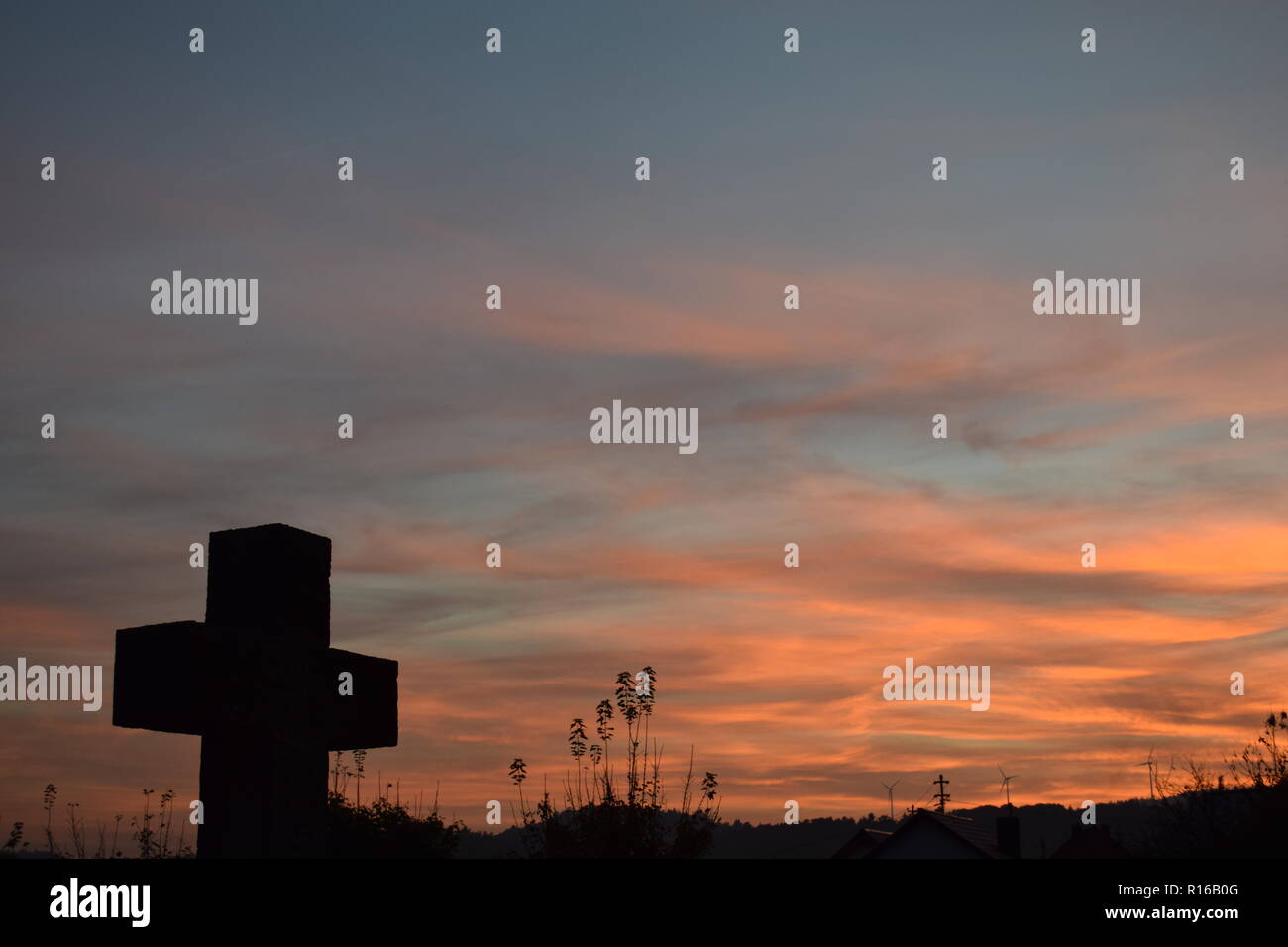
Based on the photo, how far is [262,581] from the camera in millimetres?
4832

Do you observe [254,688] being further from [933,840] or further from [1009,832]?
[1009,832]

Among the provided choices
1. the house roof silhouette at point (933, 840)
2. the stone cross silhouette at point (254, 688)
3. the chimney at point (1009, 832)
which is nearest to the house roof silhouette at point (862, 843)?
the house roof silhouette at point (933, 840)

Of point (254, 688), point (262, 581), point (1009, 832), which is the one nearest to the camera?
point (254, 688)

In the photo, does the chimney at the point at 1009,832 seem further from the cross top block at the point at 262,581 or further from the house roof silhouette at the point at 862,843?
the cross top block at the point at 262,581

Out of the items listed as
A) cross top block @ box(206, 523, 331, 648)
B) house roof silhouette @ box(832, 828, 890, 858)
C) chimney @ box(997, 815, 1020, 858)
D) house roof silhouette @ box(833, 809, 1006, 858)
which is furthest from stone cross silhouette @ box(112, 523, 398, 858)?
chimney @ box(997, 815, 1020, 858)

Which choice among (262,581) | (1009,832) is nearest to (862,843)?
(1009,832)

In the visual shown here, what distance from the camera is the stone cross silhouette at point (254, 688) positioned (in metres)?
4.52

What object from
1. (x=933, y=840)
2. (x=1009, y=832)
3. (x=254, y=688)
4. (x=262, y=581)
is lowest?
(x=1009, y=832)

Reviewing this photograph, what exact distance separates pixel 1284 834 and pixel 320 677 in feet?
128

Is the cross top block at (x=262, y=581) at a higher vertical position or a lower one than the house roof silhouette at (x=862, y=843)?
higher

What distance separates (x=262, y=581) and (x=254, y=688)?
44 cm
